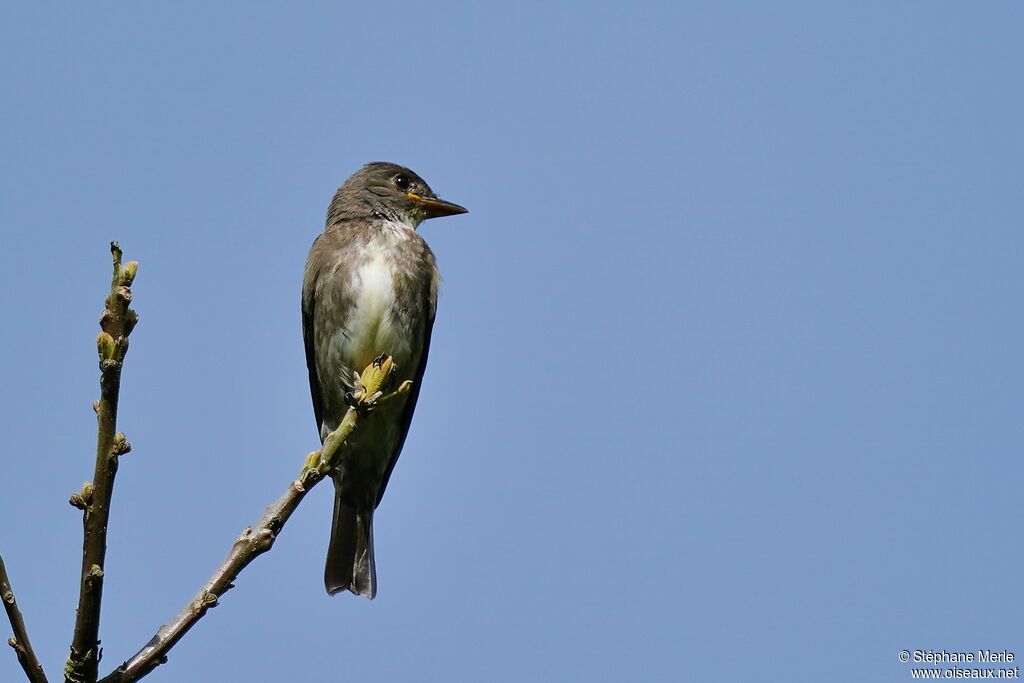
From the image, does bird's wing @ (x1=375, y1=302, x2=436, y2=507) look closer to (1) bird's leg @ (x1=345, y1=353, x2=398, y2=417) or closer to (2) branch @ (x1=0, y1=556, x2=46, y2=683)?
(1) bird's leg @ (x1=345, y1=353, x2=398, y2=417)

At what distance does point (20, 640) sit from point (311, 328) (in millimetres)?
5662

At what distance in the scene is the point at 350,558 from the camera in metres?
7.78

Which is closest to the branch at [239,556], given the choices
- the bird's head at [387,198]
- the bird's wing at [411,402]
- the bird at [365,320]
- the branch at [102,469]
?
the branch at [102,469]

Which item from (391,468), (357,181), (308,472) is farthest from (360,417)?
(357,181)

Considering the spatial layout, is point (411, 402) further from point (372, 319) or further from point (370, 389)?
point (370, 389)

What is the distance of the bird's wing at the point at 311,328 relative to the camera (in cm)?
834

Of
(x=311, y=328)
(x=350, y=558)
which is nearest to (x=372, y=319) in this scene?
(x=311, y=328)

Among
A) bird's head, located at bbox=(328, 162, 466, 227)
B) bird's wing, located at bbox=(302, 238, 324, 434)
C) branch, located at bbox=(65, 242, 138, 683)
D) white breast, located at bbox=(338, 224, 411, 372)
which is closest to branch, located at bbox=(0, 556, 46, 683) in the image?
branch, located at bbox=(65, 242, 138, 683)

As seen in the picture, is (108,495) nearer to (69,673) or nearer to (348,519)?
(69,673)

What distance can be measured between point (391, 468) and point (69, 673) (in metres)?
5.70

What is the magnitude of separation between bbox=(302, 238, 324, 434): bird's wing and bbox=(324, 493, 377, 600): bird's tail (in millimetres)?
885

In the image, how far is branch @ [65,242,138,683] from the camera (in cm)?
302

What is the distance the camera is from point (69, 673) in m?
3.08

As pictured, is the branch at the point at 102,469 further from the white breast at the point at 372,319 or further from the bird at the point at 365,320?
the white breast at the point at 372,319
